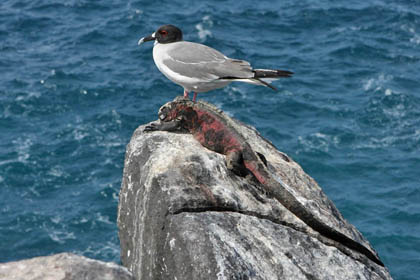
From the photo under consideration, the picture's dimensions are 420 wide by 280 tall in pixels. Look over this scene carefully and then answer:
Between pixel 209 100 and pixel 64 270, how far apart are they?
24.4 m

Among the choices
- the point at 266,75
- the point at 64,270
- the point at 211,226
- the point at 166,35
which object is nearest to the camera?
the point at 64,270

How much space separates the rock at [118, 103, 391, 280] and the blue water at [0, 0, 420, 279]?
13023 mm

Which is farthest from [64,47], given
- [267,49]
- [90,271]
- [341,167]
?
[90,271]

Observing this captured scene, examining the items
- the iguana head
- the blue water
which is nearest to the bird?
the iguana head

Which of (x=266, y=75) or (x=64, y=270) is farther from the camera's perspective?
(x=266, y=75)

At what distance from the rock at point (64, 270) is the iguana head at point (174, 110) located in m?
5.67

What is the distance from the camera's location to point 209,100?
3006cm

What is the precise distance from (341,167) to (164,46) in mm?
15850

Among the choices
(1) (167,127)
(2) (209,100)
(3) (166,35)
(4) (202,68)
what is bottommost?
(2) (209,100)

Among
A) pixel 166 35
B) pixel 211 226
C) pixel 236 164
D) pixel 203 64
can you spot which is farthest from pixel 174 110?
pixel 211 226

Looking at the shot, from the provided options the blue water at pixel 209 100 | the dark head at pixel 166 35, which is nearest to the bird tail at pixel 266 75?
the dark head at pixel 166 35

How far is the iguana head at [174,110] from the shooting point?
1148cm

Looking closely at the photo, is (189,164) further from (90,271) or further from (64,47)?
(64,47)

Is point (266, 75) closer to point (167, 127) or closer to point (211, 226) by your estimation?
point (167, 127)
